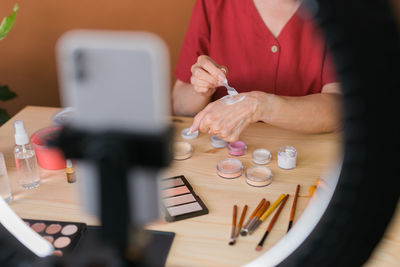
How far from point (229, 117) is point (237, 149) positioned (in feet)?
0.31

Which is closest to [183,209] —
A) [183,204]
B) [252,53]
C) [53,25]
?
[183,204]

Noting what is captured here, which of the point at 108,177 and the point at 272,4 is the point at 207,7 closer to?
the point at 272,4

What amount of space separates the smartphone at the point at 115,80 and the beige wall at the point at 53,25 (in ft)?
5.90

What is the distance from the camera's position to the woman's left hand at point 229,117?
995 millimetres

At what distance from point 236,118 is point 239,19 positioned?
1.35 feet

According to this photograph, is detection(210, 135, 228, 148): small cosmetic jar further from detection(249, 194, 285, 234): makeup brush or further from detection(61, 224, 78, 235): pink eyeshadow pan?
detection(61, 224, 78, 235): pink eyeshadow pan

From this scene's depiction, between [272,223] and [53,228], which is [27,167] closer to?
[53,228]

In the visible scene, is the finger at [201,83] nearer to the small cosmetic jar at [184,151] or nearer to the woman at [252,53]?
the woman at [252,53]

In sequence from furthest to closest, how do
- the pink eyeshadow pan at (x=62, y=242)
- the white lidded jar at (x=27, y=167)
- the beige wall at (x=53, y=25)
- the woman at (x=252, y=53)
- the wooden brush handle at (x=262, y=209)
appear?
the beige wall at (x=53, y=25), the woman at (x=252, y=53), the white lidded jar at (x=27, y=167), the wooden brush handle at (x=262, y=209), the pink eyeshadow pan at (x=62, y=242)

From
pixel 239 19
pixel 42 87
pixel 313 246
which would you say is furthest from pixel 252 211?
pixel 42 87

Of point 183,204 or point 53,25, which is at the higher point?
point 53,25

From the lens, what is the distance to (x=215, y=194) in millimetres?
821

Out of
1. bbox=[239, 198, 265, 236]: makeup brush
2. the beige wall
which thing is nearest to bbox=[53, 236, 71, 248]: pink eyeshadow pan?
bbox=[239, 198, 265, 236]: makeup brush

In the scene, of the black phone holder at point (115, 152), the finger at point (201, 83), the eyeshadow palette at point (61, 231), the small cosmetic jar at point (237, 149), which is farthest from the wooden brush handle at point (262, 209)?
the black phone holder at point (115, 152)
